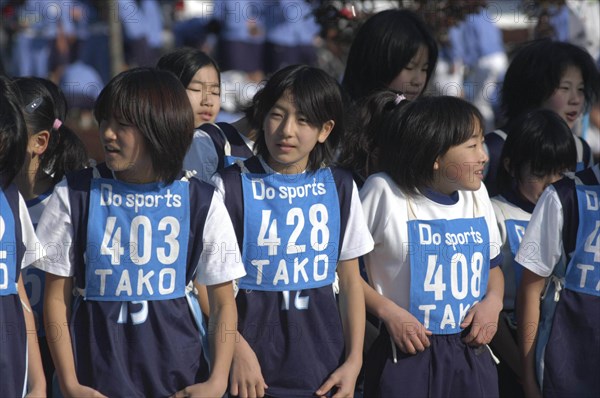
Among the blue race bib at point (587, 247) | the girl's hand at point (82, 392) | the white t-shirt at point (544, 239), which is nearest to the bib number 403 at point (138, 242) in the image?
the girl's hand at point (82, 392)

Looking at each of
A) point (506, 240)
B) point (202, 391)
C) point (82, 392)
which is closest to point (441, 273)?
point (506, 240)

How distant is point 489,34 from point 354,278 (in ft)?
25.9

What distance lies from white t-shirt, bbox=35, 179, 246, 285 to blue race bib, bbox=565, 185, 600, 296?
135 cm

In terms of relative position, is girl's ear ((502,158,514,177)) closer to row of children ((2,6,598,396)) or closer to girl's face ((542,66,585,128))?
row of children ((2,6,598,396))

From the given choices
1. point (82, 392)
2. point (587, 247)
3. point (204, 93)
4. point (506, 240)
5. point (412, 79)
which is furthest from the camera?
point (412, 79)

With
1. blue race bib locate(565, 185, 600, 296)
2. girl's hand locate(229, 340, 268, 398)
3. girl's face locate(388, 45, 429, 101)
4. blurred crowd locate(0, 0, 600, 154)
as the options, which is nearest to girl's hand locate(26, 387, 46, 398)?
girl's hand locate(229, 340, 268, 398)

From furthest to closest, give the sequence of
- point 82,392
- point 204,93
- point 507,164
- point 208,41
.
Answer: point 208,41 → point 204,93 → point 507,164 → point 82,392

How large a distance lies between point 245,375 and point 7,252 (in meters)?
0.92

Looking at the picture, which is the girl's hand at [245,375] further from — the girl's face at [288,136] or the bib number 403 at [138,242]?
the girl's face at [288,136]

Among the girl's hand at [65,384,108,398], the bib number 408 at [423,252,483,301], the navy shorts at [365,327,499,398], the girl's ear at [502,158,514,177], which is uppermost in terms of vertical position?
the girl's ear at [502,158,514,177]

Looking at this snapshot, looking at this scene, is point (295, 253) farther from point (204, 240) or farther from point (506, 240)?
point (506, 240)

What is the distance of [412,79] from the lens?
470 centimetres

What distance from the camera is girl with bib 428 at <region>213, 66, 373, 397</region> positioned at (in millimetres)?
3611

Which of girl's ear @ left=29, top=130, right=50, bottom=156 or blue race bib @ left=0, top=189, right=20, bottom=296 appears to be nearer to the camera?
blue race bib @ left=0, top=189, right=20, bottom=296
